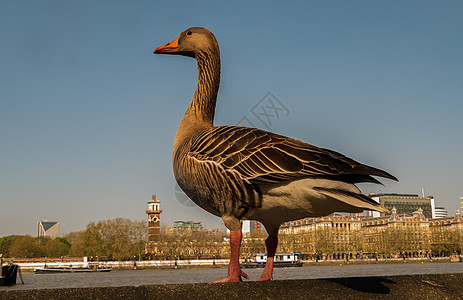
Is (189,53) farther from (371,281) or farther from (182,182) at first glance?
(371,281)

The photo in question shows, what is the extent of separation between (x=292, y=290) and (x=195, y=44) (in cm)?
295

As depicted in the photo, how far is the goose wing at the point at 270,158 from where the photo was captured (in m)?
3.47

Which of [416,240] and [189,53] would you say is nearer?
[189,53]

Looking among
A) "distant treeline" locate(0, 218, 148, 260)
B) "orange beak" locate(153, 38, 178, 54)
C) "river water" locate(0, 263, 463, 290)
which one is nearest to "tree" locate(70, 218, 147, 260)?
"distant treeline" locate(0, 218, 148, 260)

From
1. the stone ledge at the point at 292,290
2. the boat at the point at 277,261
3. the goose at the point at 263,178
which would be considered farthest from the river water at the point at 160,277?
the stone ledge at the point at 292,290

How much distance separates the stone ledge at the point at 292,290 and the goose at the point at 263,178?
527 mm

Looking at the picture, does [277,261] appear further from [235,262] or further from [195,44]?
[235,262]

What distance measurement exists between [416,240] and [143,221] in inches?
3350

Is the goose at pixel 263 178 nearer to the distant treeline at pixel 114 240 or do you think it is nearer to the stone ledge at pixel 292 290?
the stone ledge at pixel 292 290

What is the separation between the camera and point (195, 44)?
16.2ft

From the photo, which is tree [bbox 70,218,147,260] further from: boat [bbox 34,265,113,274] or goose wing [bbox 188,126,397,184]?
goose wing [bbox 188,126,397,184]

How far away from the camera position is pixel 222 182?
3.74 metres

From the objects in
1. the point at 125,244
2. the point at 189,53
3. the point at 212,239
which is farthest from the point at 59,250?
the point at 189,53

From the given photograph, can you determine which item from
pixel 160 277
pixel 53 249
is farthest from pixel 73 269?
pixel 53 249
